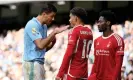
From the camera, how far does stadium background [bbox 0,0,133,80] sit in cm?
1069

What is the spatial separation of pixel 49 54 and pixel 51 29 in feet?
3.81

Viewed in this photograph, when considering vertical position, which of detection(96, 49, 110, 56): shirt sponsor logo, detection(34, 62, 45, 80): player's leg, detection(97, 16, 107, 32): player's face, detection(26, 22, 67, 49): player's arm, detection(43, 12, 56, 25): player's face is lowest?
detection(34, 62, 45, 80): player's leg

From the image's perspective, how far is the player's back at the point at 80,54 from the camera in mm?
6699

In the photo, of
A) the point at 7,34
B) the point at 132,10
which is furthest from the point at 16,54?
the point at 132,10

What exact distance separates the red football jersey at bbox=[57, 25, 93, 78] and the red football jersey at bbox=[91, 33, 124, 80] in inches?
6.8

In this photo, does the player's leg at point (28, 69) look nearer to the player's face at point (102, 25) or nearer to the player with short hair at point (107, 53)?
the player with short hair at point (107, 53)

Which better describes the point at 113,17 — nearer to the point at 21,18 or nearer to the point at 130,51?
the point at 130,51

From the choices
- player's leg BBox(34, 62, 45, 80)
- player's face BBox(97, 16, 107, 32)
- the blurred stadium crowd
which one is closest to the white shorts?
player's leg BBox(34, 62, 45, 80)

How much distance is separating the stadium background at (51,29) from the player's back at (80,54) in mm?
3365

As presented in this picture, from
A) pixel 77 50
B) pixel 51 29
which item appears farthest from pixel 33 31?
pixel 51 29

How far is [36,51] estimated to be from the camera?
689cm

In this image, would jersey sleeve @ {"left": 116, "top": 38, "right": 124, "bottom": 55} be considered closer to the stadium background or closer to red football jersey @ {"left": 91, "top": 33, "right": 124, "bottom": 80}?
red football jersey @ {"left": 91, "top": 33, "right": 124, "bottom": 80}

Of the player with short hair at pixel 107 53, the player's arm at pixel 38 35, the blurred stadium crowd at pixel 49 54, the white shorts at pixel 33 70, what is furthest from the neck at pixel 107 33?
the blurred stadium crowd at pixel 49 54

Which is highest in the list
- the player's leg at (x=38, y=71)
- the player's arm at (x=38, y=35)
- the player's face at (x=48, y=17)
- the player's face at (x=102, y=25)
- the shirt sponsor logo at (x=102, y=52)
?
the player's face at (x=48, y=17)
